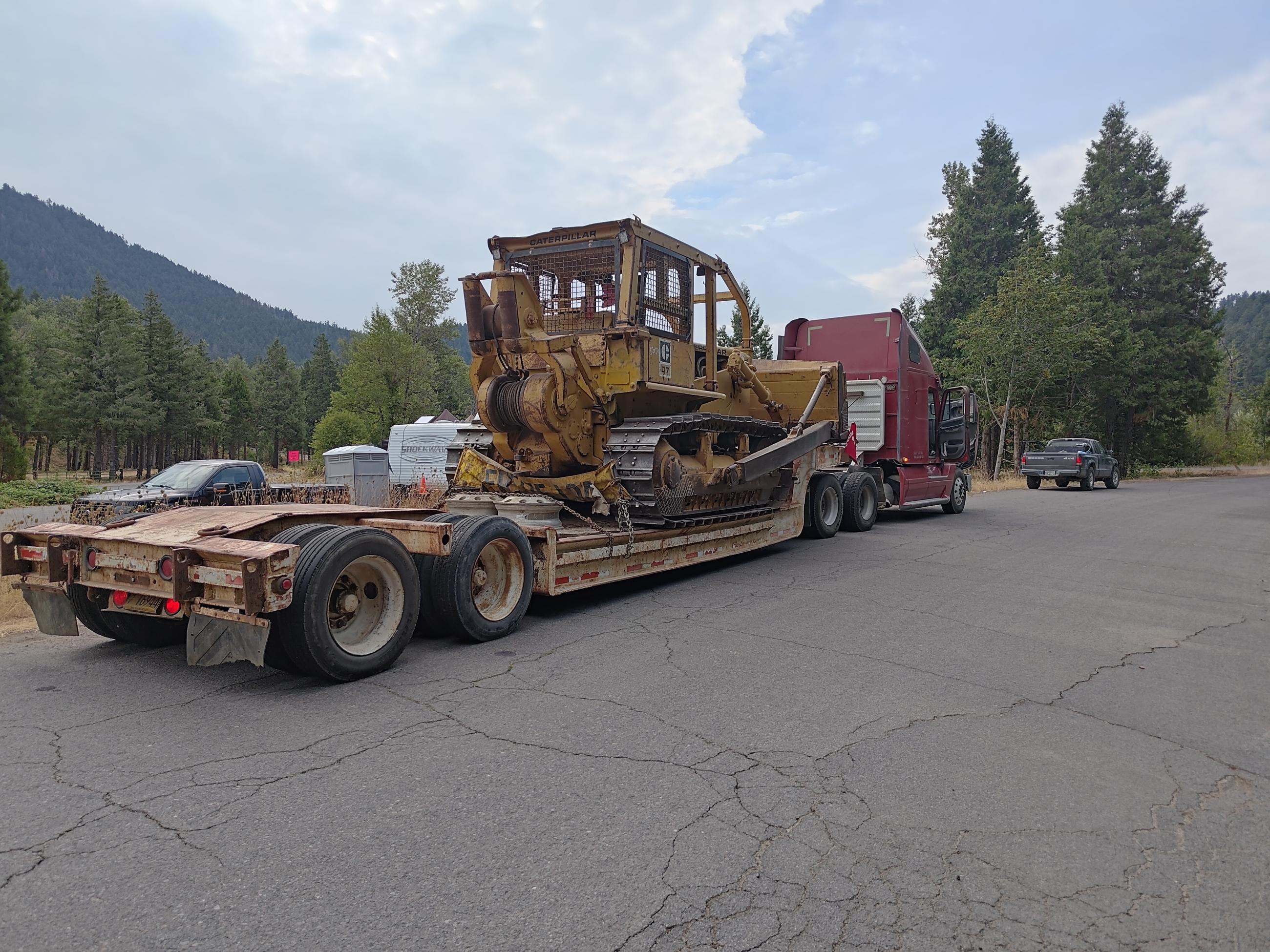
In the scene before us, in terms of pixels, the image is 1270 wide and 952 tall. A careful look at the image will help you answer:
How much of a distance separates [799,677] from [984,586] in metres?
4.37

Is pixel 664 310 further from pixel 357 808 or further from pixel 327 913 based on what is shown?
pixel 327 913

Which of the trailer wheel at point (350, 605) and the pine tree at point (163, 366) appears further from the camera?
the pine tree at point (163, 366)

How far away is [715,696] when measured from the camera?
4.78 meters

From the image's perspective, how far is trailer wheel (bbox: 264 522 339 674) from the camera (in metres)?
4.66

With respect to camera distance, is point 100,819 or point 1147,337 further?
point 1147,337

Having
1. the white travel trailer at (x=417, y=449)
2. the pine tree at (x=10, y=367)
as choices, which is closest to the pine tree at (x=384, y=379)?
the pine tree at (x=10, y=367)

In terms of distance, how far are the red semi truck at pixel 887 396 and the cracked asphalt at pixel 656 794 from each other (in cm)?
855

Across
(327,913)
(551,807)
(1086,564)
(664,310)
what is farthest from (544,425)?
(1086,564)

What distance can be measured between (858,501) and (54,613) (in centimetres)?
1142

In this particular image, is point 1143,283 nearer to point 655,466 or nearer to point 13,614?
point 655,466

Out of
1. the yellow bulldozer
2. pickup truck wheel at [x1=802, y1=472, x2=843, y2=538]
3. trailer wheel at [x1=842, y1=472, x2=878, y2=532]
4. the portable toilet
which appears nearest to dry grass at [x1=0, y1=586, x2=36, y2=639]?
the yellow bulldozer

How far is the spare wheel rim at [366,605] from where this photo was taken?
5047 millimetres

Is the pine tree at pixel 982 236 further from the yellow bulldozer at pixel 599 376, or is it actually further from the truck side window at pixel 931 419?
the yellow bulldozer at pixel 599 376

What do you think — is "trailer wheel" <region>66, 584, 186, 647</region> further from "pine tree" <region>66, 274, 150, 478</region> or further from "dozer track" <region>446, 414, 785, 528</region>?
"pine tree" <region>66, 274, 150, 478</region>
